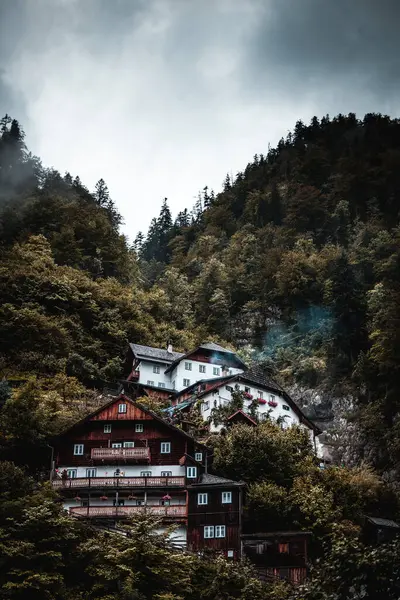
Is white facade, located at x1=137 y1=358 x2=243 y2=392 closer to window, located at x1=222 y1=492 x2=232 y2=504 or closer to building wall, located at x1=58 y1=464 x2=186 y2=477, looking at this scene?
building wall, located at x1=58 y1=464 x2=186 y2=477

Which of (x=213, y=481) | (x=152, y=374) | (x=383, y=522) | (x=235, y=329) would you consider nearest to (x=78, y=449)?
(x=213, y=481)

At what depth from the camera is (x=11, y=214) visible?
94312mm

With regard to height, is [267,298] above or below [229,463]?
above

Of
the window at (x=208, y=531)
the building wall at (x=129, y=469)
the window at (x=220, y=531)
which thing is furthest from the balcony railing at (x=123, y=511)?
the building wall at (x=129, y=469)

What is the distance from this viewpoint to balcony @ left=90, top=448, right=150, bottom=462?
151 feet

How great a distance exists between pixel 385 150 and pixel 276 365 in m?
51.2

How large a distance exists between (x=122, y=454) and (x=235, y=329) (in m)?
46.6

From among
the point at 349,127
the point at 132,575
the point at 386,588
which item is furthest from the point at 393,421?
the point at 349,127

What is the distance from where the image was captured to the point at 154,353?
70.8 metres

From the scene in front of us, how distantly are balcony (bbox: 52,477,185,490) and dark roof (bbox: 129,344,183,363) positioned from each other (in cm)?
2549

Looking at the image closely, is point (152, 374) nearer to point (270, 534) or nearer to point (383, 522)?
point (383, 522)

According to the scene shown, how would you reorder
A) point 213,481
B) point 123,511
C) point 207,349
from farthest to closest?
point 207,349
point 213,481
point 123,511

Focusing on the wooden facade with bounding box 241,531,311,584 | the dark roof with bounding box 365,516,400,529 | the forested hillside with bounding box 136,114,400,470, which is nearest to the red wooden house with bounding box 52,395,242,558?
the wooden facade with bounding box 241,531,311,584

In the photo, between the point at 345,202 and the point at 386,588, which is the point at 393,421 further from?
the point at 345,202
